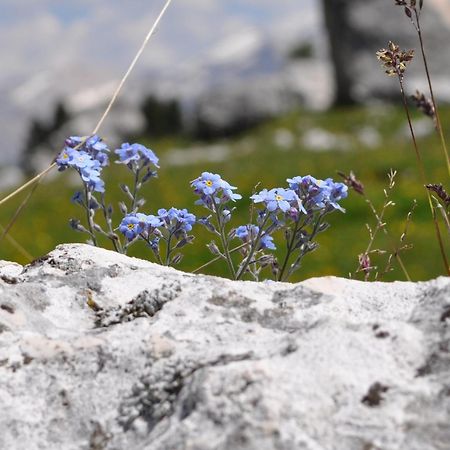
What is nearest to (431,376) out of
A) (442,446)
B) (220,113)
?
(442,446)

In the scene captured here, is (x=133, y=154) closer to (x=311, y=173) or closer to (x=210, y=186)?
(x=210, y=186)

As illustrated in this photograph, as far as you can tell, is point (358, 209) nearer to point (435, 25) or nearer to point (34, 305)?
point (34, 305)

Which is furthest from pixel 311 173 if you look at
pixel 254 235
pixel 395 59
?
pixel 395 59

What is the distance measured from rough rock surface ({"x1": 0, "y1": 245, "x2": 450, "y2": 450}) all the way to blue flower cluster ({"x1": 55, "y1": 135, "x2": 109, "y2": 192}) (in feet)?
2.12

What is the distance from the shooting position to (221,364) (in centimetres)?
184

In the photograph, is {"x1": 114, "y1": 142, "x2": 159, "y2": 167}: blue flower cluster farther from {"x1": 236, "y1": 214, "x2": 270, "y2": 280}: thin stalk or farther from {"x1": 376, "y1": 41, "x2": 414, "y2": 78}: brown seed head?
{"x1": 376, "y1": 41, "x2": 414, "y2": 78}: brown seed head

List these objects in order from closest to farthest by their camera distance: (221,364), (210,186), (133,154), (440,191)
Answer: (221,364)
(440,191)
(210,186)
(133,154)

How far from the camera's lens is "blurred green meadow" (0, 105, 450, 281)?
40.8ft

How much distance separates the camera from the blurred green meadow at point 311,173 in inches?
490

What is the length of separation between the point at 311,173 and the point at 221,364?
55.4ft

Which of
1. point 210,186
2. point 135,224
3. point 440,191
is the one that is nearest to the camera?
point 440,191

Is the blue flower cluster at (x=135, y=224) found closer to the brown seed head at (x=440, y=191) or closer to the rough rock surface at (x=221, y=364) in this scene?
the rough rock surface at (x=221, y=364)

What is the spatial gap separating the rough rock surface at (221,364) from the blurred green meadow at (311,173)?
23.9 ft

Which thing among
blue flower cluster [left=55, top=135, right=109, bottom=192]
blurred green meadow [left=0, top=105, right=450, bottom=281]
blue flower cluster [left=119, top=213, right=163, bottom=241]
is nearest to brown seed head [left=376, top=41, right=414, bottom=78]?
blue flower cluster [left=119, top=213, right=163, bottom=241]
